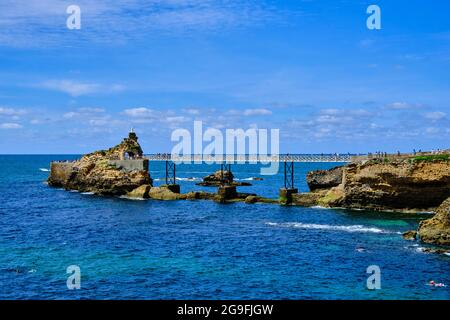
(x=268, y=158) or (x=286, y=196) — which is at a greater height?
(x=268, y=158)

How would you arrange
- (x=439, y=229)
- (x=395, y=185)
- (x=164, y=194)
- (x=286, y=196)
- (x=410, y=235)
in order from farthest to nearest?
(x=164, y=194)
(x=286, y=196)
(x=395, y=185)
(x=410, y=235)
(x=439, y=229)

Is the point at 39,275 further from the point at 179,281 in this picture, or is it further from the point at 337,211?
the point at 337,211

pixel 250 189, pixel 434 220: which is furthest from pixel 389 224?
pixel 250 189

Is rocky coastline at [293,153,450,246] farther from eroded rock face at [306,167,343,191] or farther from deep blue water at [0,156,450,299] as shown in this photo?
eroded rock face at [306,167,343,191]

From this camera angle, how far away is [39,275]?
1401 inches

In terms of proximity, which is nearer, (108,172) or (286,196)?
(286,196)

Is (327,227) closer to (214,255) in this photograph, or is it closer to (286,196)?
(214,255)

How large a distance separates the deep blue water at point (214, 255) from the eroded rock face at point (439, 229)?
1445 millimetres

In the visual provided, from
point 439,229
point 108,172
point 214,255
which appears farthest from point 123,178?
point 439,229

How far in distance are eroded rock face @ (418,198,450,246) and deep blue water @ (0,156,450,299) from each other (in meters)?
1.45

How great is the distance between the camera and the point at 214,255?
4216 centimetres

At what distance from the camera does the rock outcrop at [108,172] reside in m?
93.3

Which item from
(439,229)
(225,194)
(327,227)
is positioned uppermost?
(225,194)

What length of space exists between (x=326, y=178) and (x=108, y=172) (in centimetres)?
4051
